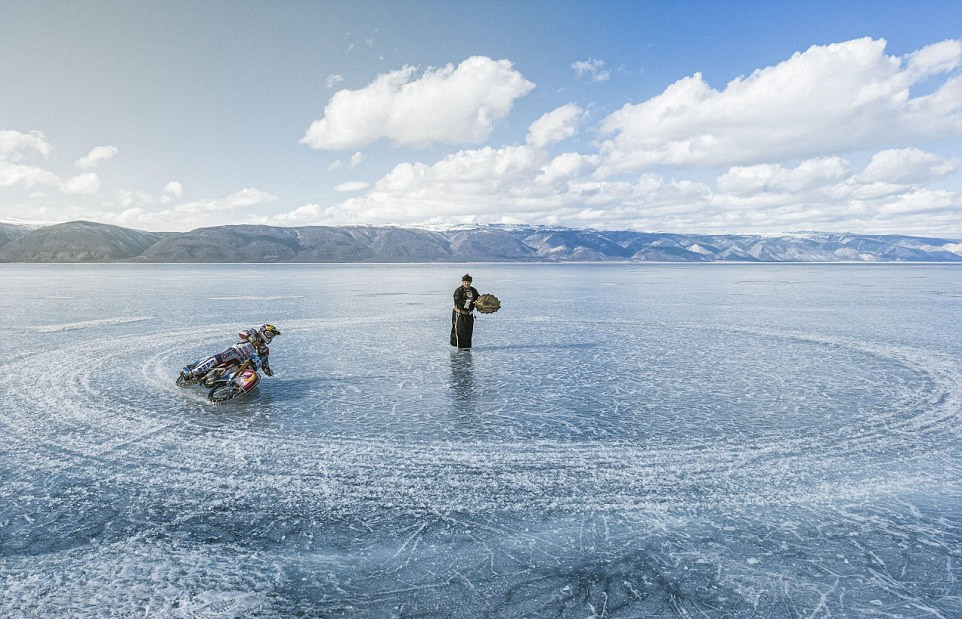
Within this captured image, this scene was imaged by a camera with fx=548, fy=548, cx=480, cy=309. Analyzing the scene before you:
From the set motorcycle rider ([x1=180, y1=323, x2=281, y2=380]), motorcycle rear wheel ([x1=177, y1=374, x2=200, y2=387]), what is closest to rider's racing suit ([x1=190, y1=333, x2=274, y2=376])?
motorcycle rider ([x1=180, y1=323, x2=281, y2=380])

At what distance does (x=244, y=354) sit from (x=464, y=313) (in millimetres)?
5582

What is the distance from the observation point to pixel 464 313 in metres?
13.6

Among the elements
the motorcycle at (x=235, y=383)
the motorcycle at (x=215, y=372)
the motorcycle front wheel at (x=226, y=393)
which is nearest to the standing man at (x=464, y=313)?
the motorcycle at (x=235, y=383)

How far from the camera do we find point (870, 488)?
557 cm

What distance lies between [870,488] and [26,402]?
11616 mm

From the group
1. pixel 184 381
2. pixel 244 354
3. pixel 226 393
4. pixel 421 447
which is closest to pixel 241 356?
pixel 244 354

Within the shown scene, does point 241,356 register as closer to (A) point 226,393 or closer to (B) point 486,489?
(A) point 226,393

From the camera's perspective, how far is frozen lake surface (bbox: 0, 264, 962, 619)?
3.89m

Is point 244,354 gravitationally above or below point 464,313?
below

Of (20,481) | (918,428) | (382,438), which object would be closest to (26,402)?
(20,481)

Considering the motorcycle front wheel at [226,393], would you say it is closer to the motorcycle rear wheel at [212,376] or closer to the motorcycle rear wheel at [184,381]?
the motorcycle rear wheel at [212,376]

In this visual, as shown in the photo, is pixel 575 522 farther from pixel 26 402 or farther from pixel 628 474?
pixel 26 402

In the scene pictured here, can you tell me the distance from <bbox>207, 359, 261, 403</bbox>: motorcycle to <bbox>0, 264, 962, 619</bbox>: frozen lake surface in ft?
0.91

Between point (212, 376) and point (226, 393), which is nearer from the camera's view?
point (212, 376)
